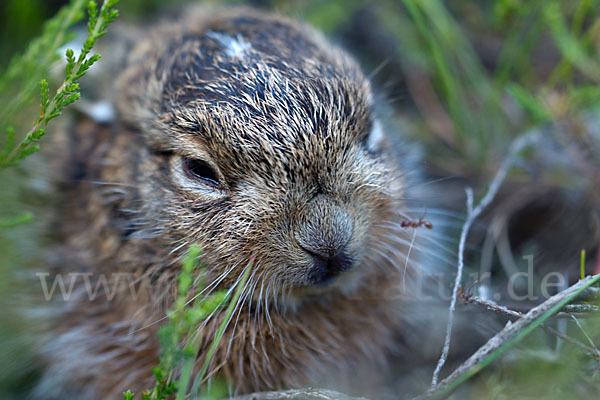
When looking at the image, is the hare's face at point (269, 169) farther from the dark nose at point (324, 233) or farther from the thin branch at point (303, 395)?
the thin branch at point (303, 395)

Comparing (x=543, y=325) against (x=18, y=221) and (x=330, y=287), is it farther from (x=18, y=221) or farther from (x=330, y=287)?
(x=18, y=221)

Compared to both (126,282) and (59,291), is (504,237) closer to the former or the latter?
(126,282)

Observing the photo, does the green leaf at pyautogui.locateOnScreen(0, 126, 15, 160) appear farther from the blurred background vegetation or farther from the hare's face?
the hare's face

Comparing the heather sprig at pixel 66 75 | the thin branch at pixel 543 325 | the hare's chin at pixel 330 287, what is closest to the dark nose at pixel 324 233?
the hare's chin at pixel 330 287

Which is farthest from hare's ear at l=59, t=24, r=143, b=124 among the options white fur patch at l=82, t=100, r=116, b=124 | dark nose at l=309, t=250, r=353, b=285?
dark nose at l=309, t=250, r=353, b=285

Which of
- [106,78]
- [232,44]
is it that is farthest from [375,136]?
[106,78]

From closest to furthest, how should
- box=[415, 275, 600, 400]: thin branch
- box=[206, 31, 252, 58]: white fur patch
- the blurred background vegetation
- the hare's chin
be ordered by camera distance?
box=[415, 275, 600, 400]: thin branch < the hare's chin < box=[206, 31, 252, 58]: white fur patch < the blurred background vegetation

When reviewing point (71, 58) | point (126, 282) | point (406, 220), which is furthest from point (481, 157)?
point (71, 58)

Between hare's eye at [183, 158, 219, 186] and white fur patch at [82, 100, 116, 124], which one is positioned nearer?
hare's eye at [183, 158, 219, 186]
